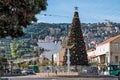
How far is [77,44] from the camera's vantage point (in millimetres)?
68250

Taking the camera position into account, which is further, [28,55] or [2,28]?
[28,55]

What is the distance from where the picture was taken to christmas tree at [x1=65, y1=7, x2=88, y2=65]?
67.2m

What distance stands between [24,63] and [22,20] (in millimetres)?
112872

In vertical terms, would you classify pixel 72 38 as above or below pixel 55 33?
below

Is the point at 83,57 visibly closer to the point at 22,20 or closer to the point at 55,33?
the point at 22,20

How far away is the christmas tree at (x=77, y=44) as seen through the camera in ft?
221

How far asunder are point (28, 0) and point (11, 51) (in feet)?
415

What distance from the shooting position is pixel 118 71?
230 feet

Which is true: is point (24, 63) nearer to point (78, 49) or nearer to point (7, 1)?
point (78, 49)

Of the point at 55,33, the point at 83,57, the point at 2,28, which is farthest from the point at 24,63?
the point at 2,28

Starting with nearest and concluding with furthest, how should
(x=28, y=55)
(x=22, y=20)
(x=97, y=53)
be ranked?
(x=22, y=20)
(x=97, y=53)
(x=28, y=55)

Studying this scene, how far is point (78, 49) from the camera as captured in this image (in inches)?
2702

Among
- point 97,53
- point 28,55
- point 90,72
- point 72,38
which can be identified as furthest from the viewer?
point 28,55

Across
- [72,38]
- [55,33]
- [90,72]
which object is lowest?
[90,72]
